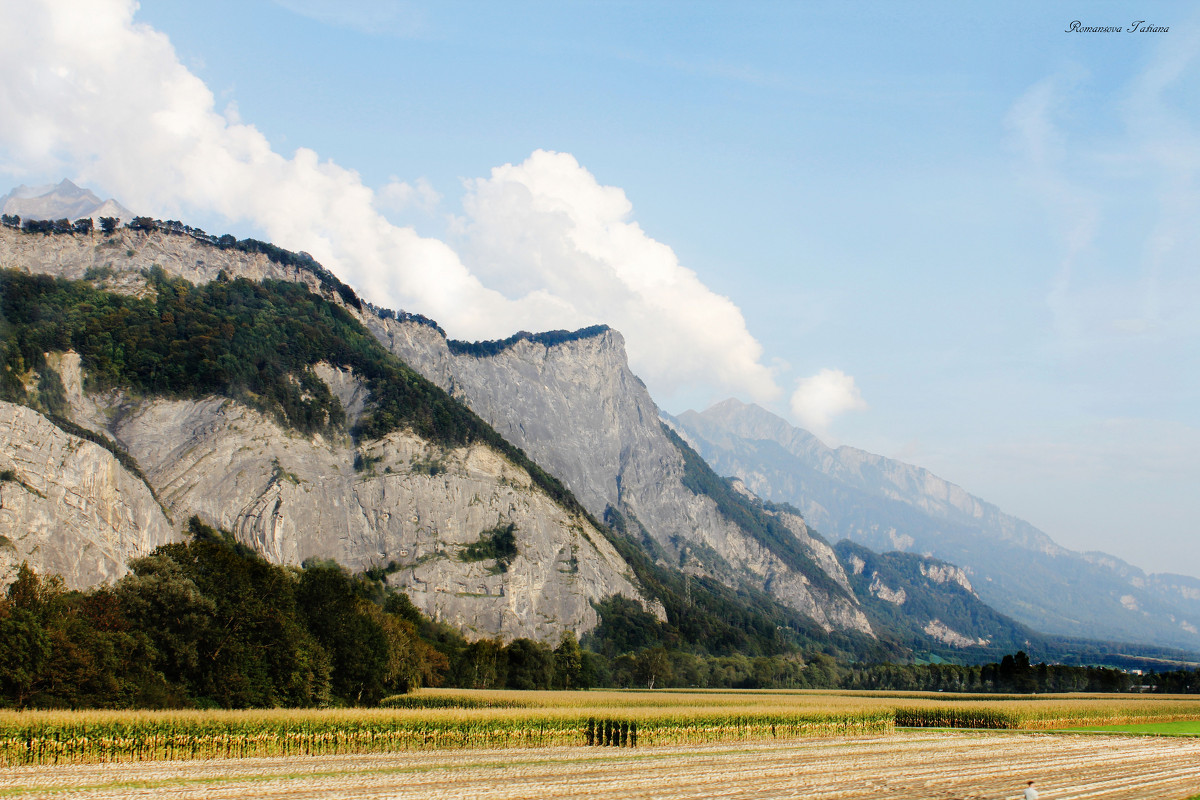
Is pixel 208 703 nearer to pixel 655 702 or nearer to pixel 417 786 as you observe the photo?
pixel 417 786

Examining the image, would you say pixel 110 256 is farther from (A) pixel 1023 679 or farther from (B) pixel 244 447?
(A) pixel 1023 679

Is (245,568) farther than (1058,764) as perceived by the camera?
Yes

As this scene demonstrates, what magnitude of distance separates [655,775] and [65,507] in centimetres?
9334

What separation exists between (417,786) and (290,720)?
13.4 metres

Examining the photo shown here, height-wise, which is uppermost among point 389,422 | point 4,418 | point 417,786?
point 389,422

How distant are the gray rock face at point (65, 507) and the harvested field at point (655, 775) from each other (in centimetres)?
6633

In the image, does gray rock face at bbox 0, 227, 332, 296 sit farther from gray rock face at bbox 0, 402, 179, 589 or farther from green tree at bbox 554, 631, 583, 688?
green tree at bbox 554, 631, 583, 688

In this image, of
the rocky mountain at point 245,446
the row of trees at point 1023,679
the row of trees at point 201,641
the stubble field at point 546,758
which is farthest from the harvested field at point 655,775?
the row of trees at point 1023,679

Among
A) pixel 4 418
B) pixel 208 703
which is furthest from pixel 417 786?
pixel 4 418

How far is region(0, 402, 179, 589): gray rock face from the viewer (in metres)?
88.4

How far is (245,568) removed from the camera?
2469 inches

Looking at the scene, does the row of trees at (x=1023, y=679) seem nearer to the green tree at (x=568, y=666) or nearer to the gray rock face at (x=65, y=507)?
the green tree at (x=568, y=666)

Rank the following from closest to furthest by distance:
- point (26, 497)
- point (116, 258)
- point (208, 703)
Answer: point (208, 703) → point (26, 497) → point (116, 258)

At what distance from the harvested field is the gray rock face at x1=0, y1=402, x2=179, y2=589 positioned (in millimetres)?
66327
